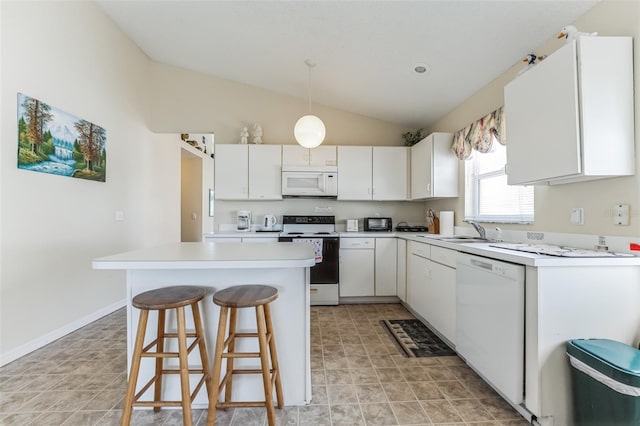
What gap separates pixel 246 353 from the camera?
1.44m

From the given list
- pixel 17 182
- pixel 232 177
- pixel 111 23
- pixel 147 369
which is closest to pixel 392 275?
pixel 232 177

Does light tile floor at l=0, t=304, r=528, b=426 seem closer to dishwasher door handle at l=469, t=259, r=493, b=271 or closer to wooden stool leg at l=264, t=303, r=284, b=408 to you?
wooden stool leg at l=264, t=303, r=284, b=408

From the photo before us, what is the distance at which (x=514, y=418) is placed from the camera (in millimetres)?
1601

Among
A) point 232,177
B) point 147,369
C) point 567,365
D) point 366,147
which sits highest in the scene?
point 366,147

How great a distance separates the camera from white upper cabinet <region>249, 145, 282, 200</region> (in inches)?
153

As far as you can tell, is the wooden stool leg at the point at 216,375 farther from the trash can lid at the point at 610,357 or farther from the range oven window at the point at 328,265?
the range oven window at the point at 328,265

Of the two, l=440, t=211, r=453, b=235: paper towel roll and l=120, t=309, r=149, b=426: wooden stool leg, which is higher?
l=440, t=211, r=453, b=235: paper towel roll

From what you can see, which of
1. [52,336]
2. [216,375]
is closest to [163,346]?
[216,375]

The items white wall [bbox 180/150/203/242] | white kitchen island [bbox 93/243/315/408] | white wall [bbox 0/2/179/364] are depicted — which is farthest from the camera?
white wall [bbox 180/150/203/242]

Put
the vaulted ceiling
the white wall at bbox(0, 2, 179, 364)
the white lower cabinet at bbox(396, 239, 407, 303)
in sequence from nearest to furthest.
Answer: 1. the vaulted ceiling
2. the white wall at bbox(0, 2, 179, 364)
3. the white lower cabinet at bbox(396, 239, 407, 303)

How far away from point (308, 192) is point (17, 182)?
2.72 metres

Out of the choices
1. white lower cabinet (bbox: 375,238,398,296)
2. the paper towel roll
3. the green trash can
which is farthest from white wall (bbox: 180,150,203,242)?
the green trash can

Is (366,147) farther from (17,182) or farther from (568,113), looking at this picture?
(17,182)

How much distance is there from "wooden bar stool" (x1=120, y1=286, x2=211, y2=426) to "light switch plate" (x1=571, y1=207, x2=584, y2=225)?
2.33m
